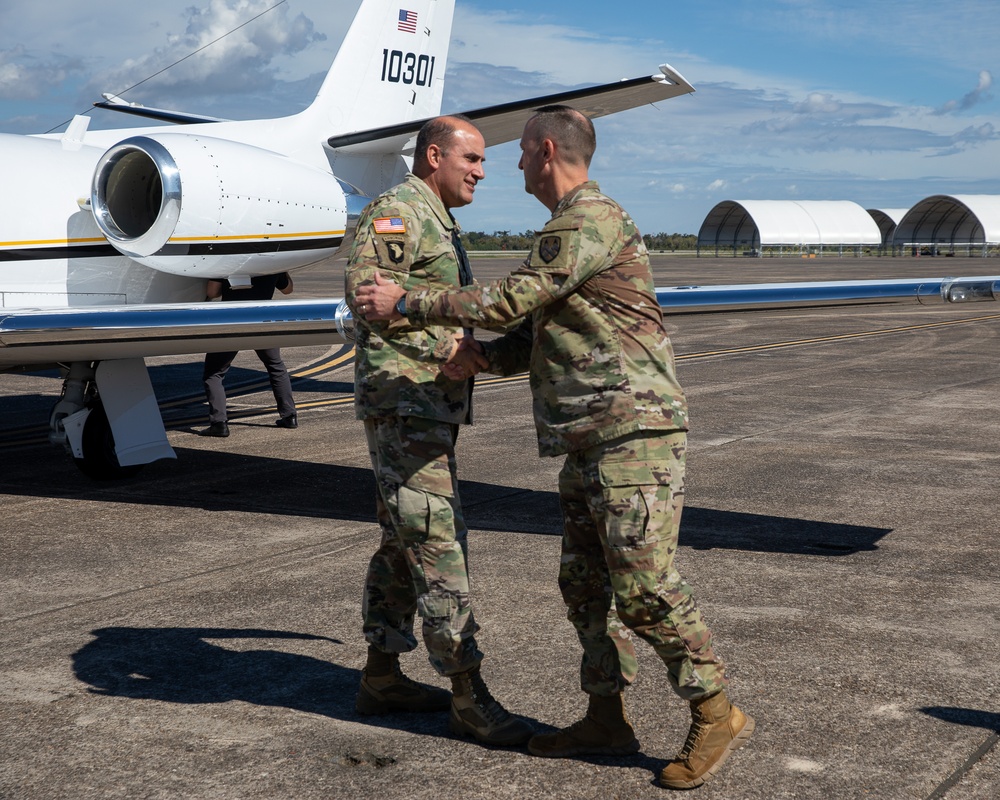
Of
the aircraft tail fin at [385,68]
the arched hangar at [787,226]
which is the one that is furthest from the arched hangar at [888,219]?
the aircraft tail fin at [385,68]

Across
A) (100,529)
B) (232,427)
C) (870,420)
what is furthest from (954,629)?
(232,427)

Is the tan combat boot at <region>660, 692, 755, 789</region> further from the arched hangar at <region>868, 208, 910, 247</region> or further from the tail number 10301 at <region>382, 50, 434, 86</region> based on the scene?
the arched hangar at <region>868, 208, 910, 247</region>

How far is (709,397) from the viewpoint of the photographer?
44.9 ft

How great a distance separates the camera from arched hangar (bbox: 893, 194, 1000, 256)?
79875mm

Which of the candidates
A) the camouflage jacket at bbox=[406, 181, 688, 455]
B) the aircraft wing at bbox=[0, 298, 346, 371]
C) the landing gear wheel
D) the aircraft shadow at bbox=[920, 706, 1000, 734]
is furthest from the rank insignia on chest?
the landing gear wheel

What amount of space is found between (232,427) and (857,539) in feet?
22.7

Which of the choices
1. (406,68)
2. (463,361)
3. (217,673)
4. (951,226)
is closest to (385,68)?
(406,68)

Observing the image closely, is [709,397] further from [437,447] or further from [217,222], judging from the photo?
[437,447]

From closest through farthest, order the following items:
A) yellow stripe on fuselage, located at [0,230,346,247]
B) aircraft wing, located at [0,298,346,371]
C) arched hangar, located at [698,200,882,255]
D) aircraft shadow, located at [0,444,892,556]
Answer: aircraft shadow, located at [0,444,892,556]
aircraft wing, located at [0,298,346,371]
yellow stripe on fuselage, located at [0,230,346,247]
arched hangar, located at [698,200,882,255]

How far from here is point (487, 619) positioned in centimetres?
565

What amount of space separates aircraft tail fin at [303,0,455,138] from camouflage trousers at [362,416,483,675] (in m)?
8.87

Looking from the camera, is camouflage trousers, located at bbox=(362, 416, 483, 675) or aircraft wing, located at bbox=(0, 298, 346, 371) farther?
aircraft wing, located at bbox=(0, 298, 346, 371)

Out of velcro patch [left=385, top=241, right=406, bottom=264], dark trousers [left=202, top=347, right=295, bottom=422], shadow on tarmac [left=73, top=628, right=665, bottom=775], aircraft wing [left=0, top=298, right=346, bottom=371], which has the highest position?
velcro patch [left=385, top=241, right=406, bottom=264]

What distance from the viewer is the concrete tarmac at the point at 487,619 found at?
4.04 metres
